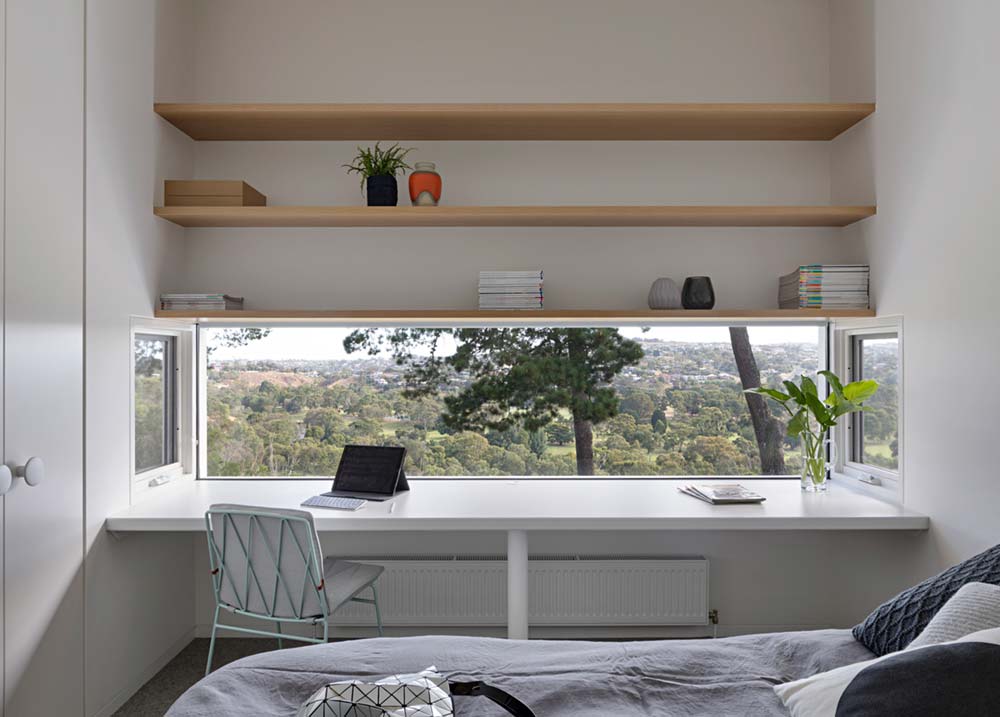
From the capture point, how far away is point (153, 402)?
312 centimetres

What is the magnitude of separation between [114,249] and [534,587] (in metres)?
2.14

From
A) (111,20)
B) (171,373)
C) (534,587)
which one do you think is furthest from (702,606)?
(111,20)

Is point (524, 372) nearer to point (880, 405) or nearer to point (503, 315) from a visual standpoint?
point (503, 315)

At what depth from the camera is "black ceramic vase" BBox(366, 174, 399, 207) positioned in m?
3.05

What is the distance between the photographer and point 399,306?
10.8 ft

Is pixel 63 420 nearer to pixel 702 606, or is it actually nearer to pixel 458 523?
pixel 458 523

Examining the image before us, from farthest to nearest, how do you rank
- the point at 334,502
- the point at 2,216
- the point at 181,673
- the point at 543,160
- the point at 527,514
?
1. the point at 543,160
2. the point at 181,673
3. the point at 334,502
4. the point at 527,514
5. the point at 2,216

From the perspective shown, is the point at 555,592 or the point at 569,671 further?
the point at 555,592

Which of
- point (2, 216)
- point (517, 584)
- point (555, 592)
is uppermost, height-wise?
point (2, 216)

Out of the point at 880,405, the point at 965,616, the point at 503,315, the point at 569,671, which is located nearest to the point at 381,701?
the point at 569,671

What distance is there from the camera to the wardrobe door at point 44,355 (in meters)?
2.09

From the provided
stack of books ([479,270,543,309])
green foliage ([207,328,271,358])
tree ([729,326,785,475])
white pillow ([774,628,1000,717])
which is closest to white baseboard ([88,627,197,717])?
green foliage ([207,328,271,358])

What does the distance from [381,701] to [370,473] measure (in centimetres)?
180

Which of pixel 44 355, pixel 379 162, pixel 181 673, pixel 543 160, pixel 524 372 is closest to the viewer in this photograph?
pixel 44 355
